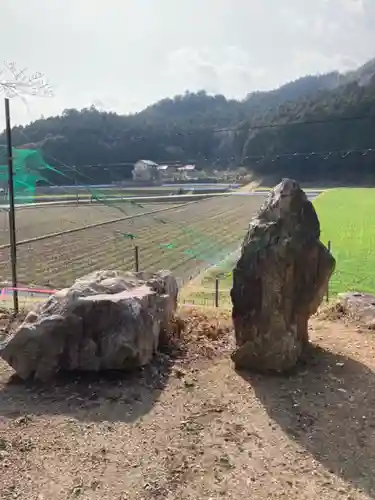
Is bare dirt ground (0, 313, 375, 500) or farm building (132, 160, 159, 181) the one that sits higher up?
farm building (132, 160, 159, 181)

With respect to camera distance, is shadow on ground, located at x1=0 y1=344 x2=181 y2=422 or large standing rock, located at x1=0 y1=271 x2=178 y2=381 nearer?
shadow on ground, located at x1=0 y1=344 x2=181 y2=422

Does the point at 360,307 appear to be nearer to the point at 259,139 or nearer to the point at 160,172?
the point at 160,172

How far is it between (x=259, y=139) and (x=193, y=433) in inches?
1691

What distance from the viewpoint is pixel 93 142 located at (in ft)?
94.0

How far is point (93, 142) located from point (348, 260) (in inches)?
598

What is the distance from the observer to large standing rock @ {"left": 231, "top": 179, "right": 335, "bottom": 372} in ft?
18.5

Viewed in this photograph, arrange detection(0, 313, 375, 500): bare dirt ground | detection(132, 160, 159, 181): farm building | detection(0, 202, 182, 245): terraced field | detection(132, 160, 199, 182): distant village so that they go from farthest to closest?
1. detection(132, 160, 159, 181): farm building
2. detection(132, 160, 199, 182): distant village
3. detection(0, 202, 182, 245): terraced field
4. detection(0, 313, 375, 500): bare dirt ground

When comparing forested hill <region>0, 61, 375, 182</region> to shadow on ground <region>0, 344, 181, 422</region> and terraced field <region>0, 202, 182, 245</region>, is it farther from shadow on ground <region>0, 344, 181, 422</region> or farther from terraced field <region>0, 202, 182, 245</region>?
shadow on ground <region>0, 344, 181, 422</region>

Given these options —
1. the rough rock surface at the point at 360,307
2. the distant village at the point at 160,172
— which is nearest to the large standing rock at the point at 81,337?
the rough rock surface at the point at 360,307

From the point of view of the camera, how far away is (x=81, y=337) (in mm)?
5336

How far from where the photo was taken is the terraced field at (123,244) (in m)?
19.7

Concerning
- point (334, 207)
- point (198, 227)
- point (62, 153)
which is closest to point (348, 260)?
point (198, 227)

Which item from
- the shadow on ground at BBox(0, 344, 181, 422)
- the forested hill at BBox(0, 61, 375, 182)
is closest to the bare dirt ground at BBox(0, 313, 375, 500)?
the shadow on ground at BBox(0, 344, 181, 422)

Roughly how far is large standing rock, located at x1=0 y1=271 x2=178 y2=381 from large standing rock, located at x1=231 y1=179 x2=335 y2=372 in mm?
1087
